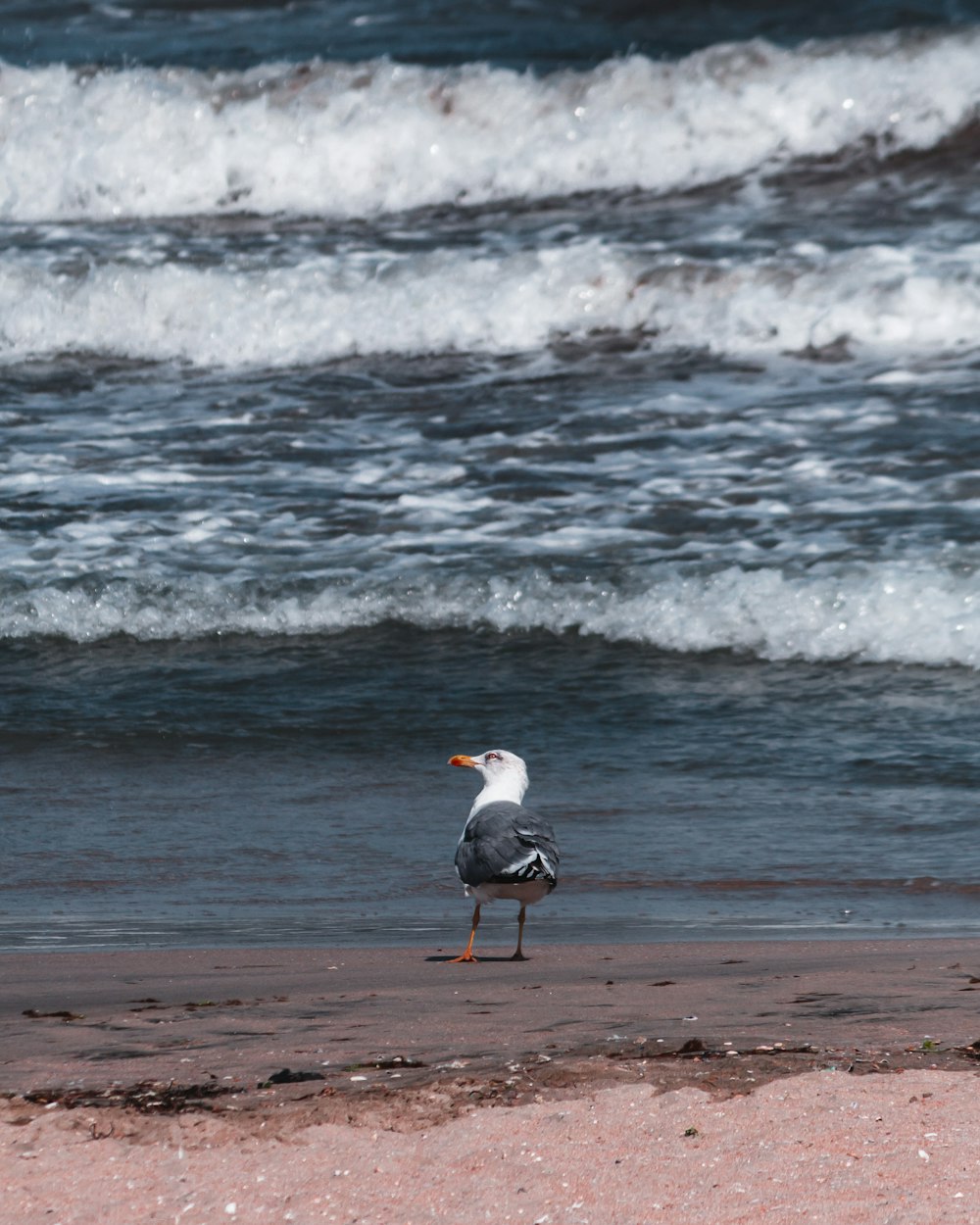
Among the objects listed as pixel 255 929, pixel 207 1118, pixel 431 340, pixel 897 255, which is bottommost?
pixel 255 929

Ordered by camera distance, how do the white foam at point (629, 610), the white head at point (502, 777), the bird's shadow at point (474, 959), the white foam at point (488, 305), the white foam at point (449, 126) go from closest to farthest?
1. the bird's shadow at point (474, 959)
2. the white head at point (502, 777)
3. the white foam at point (629, 610)
4. the white foam at point (488, 305)
5. the white foam at point (449, 126)

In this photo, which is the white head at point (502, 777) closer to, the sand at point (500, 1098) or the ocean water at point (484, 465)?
the ocean water at point (484, 465)

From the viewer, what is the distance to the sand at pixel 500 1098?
2254 millimetres

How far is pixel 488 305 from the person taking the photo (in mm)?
11055

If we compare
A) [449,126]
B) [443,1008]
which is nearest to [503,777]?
[443,1008]

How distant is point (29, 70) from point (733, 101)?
6.41 m

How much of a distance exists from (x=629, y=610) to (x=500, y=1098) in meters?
4.29

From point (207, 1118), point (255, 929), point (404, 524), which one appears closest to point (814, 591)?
point (404, 524)

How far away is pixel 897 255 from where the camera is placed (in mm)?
10961

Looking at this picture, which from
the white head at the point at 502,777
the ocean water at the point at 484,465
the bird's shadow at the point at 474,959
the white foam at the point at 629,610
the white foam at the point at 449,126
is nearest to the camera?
the bird's shadow at the point at 474,959

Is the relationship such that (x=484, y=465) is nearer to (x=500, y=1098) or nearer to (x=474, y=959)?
(x=474, y=959)

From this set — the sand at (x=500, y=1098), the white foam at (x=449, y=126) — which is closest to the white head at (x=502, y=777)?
the sand at (x=500, y=1098)

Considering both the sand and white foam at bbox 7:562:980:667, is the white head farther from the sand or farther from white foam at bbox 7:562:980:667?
white foam at bbox 7:562:980:667

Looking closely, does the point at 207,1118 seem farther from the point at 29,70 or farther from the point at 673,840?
the point at 29,70
